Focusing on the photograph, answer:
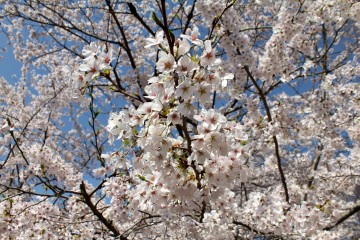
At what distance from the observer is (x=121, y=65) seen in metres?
8.98

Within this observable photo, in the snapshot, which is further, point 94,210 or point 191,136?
point 94,210

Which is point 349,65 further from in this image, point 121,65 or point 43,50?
point 43,50

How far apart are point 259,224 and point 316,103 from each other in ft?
9.03

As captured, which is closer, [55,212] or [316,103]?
[55,212]

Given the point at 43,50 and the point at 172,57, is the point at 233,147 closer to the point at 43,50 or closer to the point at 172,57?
the point at 172,57

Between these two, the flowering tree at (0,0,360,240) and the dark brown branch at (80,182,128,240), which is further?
the dark brown branch at (80,182,128,240)

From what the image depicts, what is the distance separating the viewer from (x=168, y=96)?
1.92m

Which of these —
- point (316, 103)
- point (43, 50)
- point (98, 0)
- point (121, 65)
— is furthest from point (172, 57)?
point (43, 50)

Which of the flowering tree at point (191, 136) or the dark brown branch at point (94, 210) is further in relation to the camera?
the dark brown branch at point (94, 210)

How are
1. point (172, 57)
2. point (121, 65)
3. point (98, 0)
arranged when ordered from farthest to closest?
point (121, 65) → point (98, 0) → point (172, 57)

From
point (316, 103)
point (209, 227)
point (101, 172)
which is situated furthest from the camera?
point (316, 103)

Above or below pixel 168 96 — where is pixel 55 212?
above

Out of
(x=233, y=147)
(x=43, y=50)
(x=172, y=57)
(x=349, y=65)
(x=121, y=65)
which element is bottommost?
(x=233, y=147)

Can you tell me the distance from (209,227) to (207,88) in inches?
95.8
